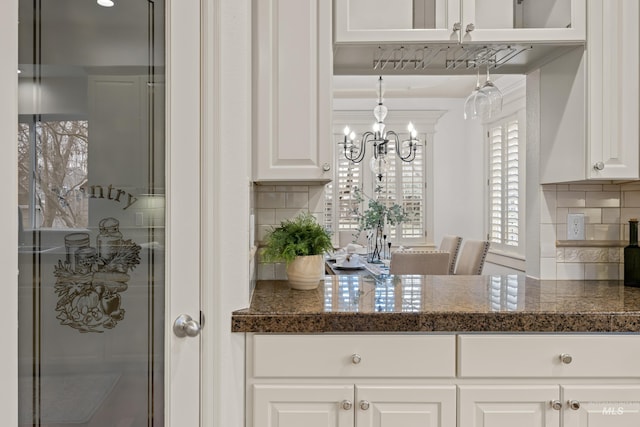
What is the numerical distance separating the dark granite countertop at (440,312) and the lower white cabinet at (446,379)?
4 centimetres

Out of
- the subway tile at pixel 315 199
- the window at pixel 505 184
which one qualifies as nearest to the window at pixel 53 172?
the subway tile at pixel 315 199

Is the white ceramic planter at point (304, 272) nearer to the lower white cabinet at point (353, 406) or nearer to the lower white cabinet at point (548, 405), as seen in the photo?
the lower white cabinet at point (353, 406)

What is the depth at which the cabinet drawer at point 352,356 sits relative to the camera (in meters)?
1.47

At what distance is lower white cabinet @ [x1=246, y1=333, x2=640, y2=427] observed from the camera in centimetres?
147

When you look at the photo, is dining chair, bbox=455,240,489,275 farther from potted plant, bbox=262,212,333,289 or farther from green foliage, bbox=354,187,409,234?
potted plant, bbox=262,212,333,289

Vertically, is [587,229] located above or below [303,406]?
above

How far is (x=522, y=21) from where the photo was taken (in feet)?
6.03

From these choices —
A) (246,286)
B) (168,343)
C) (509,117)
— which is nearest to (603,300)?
(246,286)

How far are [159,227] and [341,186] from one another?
15.6 feet

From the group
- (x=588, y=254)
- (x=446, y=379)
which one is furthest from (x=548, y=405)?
(x=588, y=254)

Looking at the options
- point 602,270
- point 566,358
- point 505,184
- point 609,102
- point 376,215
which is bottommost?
point 566,358

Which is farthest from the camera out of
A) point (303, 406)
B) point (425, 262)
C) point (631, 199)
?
point (425, 262)

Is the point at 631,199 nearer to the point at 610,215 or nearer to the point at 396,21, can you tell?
the point at 610,215

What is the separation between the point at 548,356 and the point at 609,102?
106 cm
